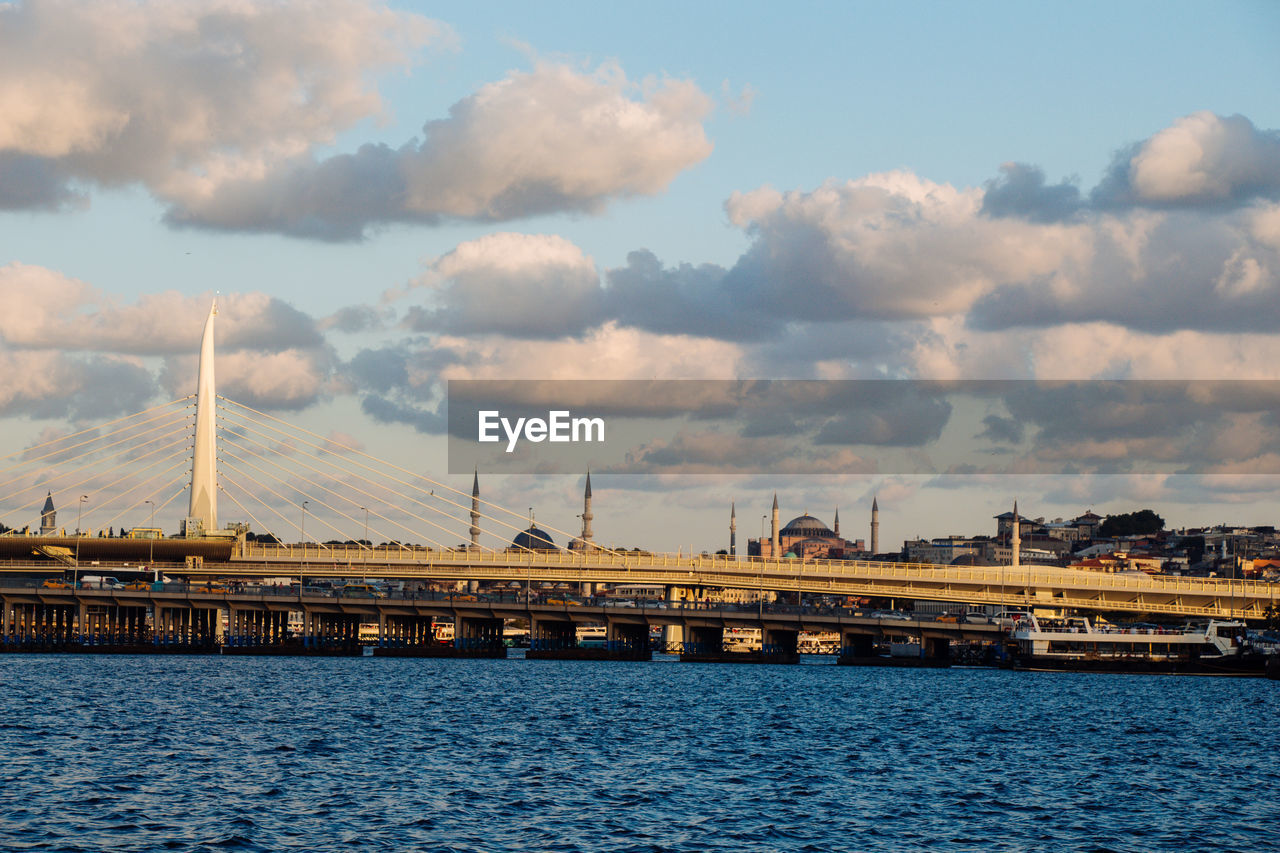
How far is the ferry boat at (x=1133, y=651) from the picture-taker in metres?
135

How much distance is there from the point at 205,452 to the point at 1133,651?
9417cm

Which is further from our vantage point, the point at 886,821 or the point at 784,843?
the point at 886,821

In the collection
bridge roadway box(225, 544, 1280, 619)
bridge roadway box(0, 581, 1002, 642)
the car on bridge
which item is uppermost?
bridge roadway box(225, 544, 1280, 619)

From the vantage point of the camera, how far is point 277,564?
6703 inches

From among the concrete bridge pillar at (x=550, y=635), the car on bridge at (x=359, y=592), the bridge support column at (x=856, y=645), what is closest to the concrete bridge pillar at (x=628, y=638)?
the concrete bridge pillar at (x=550, y=635)

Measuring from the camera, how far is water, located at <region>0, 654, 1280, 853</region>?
4453 centimetres

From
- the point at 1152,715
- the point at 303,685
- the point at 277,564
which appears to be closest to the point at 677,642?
the point at 277,564

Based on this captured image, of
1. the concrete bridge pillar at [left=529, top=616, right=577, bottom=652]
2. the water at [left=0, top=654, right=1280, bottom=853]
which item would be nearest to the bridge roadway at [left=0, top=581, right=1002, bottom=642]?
the concrete bridge pillar at [left=529, top=616, right=577, bottom=652]

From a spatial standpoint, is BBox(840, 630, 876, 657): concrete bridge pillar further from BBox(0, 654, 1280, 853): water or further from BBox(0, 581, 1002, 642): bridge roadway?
BBox(0, 654, 1280, 853): water

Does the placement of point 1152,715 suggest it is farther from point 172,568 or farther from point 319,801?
point 172,568

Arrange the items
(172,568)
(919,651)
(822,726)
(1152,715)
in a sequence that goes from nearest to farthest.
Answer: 1. (822,726)
2. (1152,715)
3. (919,651)
4. (172,568)

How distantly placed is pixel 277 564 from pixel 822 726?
104 meters

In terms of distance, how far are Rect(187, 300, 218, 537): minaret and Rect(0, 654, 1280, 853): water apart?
57.9 m

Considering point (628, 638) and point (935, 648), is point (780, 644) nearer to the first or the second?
point (628, 638)
